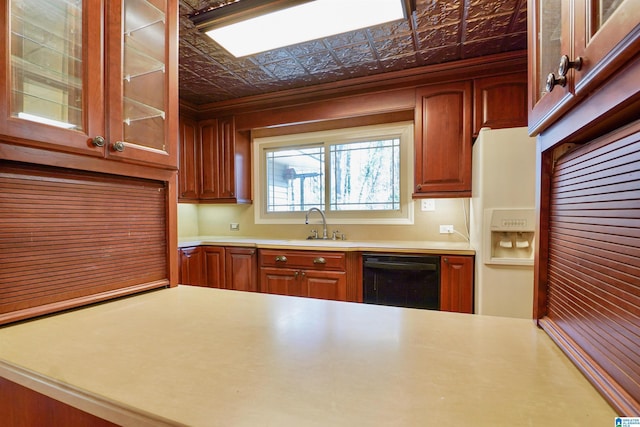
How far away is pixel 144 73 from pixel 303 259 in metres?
1.89

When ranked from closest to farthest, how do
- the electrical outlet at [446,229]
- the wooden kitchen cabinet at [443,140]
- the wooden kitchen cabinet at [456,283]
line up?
the wooden kitchen cabinet at [456,283], the wooden kitchen cabinet at [443,140], the electrical outlet at [446,229]

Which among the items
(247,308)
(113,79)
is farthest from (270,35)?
(247,308)

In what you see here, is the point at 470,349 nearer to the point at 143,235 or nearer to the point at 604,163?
the point at 604,163

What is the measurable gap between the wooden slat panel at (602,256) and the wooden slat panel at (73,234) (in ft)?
4.20

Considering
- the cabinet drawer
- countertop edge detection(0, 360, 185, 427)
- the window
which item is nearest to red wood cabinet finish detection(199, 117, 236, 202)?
the window

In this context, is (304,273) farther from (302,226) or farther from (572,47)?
(572,47)

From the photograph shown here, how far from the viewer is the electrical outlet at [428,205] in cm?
287

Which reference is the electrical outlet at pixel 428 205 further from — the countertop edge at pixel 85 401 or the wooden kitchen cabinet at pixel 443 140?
the countertop edge at pixel 85 401

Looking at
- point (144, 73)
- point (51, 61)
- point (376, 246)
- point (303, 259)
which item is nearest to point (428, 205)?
point (376, 246)

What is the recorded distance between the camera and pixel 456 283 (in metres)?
2.22

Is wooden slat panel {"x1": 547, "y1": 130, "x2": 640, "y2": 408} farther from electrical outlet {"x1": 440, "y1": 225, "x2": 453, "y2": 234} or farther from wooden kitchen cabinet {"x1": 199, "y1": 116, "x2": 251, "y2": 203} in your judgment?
wooden kitchen cabinet {"x1": 199, "y1": 116, "x2": 251, "y2": 203}

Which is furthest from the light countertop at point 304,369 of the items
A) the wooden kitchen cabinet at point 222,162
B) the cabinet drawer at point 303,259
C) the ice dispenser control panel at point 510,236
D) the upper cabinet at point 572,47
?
the wooden kitchen cabinet at point 222,162

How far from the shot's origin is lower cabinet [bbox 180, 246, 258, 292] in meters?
2.86

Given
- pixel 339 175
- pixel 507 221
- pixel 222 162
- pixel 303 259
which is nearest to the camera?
pixel 507 221
